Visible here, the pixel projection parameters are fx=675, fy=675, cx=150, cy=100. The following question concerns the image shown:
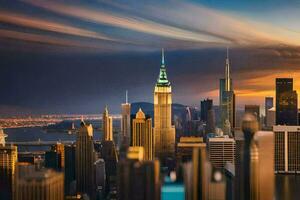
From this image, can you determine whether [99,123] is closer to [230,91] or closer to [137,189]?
[230,91]

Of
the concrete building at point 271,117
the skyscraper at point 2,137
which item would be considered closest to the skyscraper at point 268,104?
the concrete building at point 271,117

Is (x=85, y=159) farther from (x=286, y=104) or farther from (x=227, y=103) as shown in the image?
(x=286, y=104)

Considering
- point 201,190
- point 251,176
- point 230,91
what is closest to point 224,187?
point 201,190

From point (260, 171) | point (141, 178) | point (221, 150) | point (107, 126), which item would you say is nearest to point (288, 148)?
point (221, 150)

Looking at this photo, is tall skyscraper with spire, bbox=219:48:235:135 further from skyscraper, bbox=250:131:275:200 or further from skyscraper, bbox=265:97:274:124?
skyscraper, bbox=250:131:275:200

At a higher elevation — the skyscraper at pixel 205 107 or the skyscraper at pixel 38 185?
the skyscraper at pixel 205 107

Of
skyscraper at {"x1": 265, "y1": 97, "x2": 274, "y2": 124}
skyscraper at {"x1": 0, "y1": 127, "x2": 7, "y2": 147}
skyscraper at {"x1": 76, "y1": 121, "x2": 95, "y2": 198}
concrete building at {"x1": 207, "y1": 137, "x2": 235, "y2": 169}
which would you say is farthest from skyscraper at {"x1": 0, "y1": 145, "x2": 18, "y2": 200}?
skyscraper at {"x1": 265, "y1": 97, "x2": 274, "y2": 124}

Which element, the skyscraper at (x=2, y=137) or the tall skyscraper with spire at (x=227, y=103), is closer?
the skyscraper at (x=2, y=137)

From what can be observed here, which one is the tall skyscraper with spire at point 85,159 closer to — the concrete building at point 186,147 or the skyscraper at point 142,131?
the skyscraper at point 142,131
